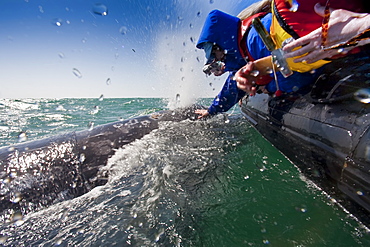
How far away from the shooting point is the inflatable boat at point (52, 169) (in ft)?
6.75

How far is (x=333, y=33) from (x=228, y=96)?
11.3 feet

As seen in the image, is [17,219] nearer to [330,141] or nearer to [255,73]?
[255,73]

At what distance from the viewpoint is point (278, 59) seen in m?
1.70

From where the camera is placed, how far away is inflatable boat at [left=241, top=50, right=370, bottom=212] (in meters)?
1.57

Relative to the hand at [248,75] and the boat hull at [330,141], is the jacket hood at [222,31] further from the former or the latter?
the boat hull at [330,141]

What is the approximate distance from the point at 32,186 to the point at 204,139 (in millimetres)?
2766

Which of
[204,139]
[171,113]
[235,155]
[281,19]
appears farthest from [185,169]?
[171,113]

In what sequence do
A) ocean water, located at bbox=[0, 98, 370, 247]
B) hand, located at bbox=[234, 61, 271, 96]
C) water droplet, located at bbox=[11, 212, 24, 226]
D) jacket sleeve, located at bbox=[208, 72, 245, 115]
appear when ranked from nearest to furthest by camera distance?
ocean water, located at bbox=[0, 98, 370, 247] < water droplet, located at bbox=[11, 212, 24, 226] < hand, located at bbox=[234, 61, 271, 96] < jacket sleeve, located at bbox=[208, 72, 245, 115]

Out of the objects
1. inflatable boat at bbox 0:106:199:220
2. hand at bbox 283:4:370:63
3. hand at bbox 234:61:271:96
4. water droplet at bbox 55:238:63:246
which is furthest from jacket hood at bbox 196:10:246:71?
water droplet at bbox 55:238:63:246

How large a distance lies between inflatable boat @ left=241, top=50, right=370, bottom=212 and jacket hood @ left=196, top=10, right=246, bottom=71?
1232 mm

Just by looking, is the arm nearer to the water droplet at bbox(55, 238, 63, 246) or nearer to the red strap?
the red strap

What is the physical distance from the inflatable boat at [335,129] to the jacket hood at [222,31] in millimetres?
1232

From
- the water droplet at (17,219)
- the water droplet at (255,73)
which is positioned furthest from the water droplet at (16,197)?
the water droplet at (255,73)

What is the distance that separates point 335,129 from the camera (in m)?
1.88
